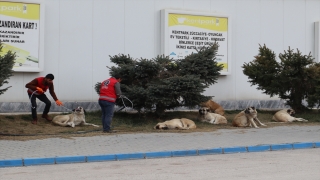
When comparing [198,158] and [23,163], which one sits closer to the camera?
[23,163]

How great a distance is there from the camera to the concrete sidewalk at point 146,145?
1282 centimetres

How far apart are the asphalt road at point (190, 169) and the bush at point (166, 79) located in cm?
563

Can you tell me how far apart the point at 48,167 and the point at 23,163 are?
0.66 meters

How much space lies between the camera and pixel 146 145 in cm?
1478

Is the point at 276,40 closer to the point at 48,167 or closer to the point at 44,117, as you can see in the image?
the point at 44,117

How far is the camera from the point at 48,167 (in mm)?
11938

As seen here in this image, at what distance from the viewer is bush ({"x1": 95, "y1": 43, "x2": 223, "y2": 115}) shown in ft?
62.3

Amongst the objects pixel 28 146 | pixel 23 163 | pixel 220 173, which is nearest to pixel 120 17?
pixel 28 146

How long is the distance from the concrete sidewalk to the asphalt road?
0.37m

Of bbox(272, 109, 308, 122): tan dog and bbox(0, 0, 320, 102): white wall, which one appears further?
bbox(0, 0, 320, 102): white wall

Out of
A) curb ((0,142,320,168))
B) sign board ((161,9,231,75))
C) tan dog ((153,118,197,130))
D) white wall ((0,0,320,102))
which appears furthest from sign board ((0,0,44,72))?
curb ((0,142,320,168))

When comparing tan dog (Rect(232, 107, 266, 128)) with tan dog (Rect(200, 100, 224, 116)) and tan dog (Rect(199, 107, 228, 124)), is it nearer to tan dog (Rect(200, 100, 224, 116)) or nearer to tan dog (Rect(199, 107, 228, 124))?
tan dog (Rect(199, 107, 228, 124))

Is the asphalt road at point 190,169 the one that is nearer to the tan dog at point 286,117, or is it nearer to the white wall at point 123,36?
the tan dog at point 286,117

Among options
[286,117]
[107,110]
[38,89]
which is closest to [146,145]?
[107,110]
